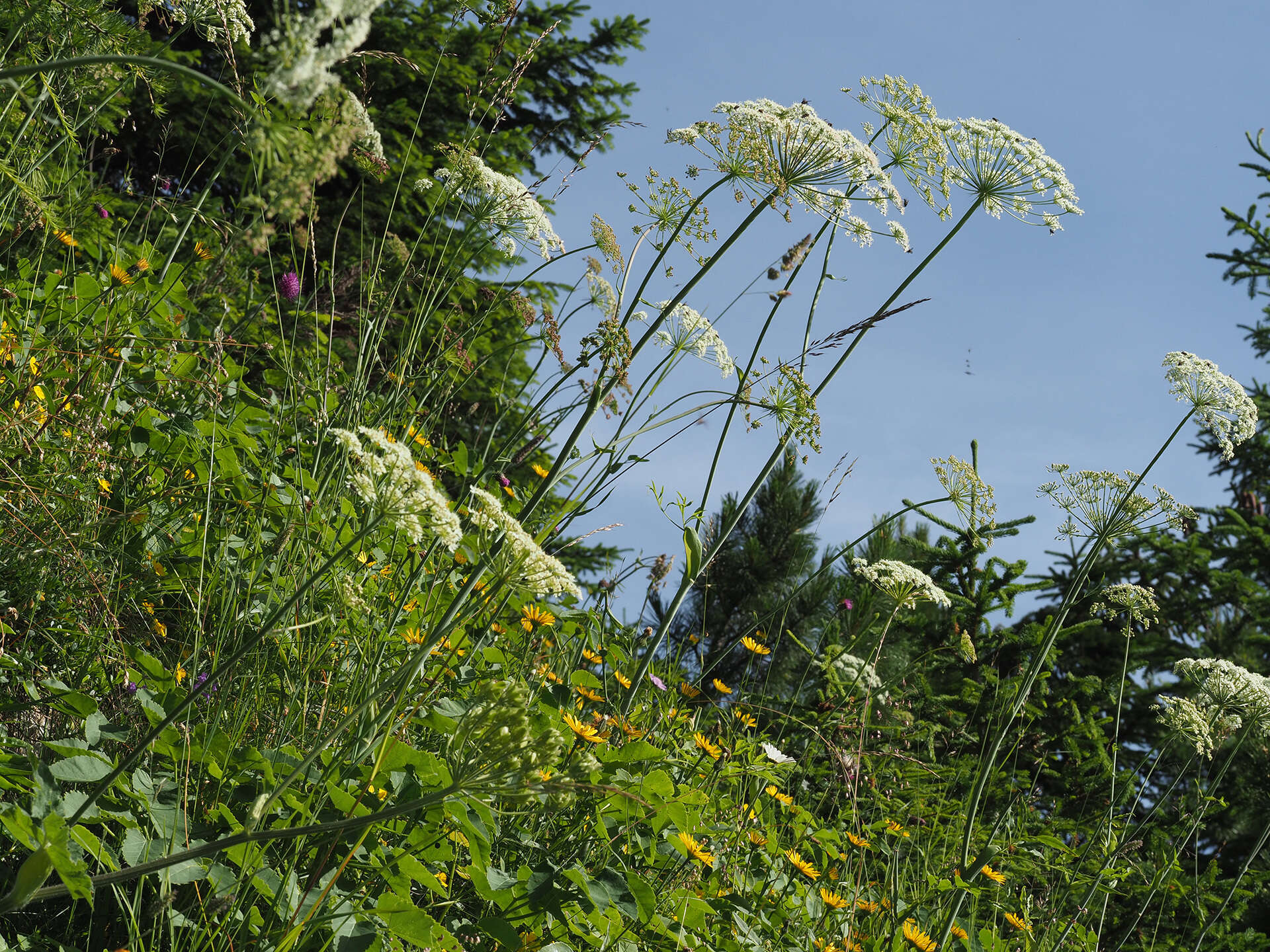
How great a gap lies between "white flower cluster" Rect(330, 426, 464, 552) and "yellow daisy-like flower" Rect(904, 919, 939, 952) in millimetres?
1747

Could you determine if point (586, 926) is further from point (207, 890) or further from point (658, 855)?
point (207, 890)

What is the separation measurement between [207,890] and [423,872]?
0.37m

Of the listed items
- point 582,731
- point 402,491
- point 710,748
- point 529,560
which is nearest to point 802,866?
point 710,748

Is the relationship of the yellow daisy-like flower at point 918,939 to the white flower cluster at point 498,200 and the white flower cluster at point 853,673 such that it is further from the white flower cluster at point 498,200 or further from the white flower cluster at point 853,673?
the white flower cluster at point 498,200

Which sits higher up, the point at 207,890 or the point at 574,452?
the point at 574,452

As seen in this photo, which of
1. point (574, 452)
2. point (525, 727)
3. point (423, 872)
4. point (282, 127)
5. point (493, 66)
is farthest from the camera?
point (493, 66)

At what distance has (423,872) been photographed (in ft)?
4.30

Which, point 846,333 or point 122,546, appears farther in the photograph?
point 846,333

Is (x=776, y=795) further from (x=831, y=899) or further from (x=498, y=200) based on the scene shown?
(x=498, y=200)

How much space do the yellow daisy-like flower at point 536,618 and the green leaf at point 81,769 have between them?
1208mm

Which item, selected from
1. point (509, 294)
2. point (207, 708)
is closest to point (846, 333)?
point (509, 294)

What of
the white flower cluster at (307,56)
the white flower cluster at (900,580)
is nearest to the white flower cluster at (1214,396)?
the white flower cluster at (900,580)

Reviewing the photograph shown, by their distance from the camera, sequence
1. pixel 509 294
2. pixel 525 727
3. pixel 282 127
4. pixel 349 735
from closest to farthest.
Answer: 1. pixel 282 127
2. pixel 525 727
3. pixel 349 735
4. pixel 509 294

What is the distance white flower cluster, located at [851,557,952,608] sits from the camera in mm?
2570
